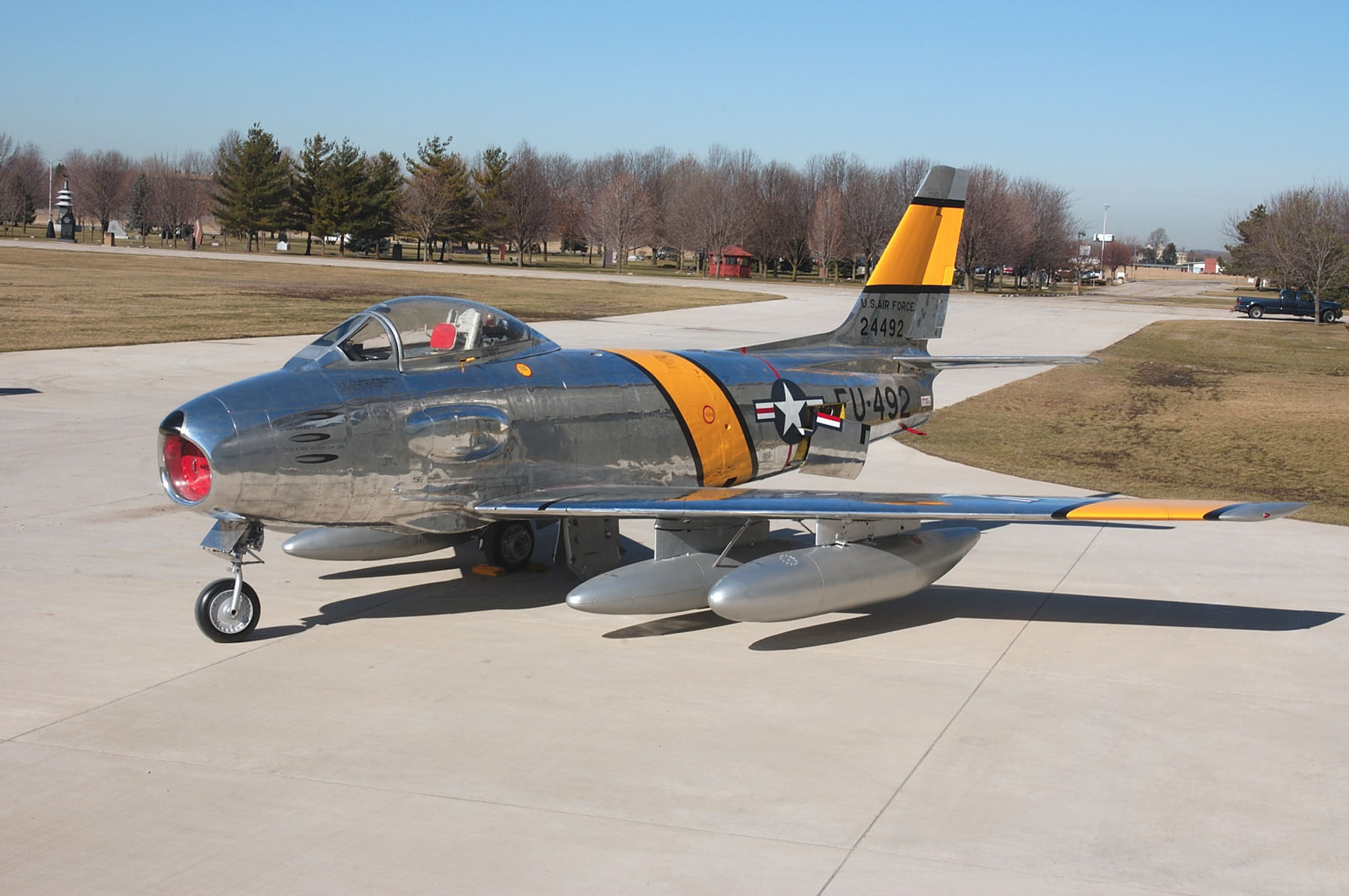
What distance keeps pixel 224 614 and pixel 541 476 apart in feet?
8.76

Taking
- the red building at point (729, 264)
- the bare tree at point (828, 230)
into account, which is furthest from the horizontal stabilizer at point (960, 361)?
the red building at point (729, 264)

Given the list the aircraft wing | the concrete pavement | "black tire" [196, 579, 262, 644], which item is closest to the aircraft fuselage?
the aircraft wing

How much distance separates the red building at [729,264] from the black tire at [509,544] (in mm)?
83089

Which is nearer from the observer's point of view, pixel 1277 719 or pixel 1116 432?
pixel 1277 719

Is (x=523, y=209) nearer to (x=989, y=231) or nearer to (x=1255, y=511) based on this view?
(x=989, y=231)

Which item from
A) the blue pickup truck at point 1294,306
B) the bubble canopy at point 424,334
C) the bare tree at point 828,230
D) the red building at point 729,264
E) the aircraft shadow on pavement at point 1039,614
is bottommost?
the aircraft shadow on pavement at point 1039,614

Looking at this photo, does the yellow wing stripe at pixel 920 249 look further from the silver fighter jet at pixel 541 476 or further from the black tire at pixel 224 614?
the black tire at pixel 224 614

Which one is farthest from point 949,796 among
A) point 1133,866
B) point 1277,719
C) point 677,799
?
point 1277,719

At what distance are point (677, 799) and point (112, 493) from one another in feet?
30.9

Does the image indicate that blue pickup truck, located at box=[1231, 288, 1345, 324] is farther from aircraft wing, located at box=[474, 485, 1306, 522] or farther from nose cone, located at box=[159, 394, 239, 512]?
nose cone, located at box=[159, 394, 239, 512]

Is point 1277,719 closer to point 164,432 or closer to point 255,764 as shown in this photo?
point 255,764

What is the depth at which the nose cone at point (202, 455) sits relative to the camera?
26.4ft

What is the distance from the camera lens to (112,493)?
13055mm

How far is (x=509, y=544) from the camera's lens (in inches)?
422
